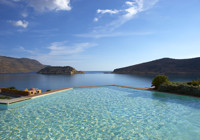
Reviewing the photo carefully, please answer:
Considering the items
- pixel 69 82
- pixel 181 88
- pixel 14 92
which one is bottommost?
pixel 69 82

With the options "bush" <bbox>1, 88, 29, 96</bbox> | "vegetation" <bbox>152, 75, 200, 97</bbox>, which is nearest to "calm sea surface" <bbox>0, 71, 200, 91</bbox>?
"bush" <bbox>1, 88, 29, 96</bbox>

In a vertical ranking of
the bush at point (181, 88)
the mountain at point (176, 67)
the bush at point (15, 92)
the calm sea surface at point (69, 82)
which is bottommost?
the calm sea surface at point (69, 82)

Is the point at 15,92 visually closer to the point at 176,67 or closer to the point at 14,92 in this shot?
the point at 14,92

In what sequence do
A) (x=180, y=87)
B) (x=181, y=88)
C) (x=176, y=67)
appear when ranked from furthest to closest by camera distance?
1. (x=176, y=67)
2. (x=180, y=87)
3. (x=181, y=88)

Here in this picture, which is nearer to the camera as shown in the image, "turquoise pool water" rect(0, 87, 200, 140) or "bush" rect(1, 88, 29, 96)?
"turquoise pool water" rect(0, 87, 200, 140)

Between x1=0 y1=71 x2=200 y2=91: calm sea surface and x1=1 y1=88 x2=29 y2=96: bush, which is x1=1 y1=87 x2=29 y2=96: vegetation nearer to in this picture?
x1=1 y1=88 x2=29 y2=96: bush

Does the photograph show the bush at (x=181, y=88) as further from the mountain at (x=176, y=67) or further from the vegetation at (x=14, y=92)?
the mountain at (x=176, y=67)

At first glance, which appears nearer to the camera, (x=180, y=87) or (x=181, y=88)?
(x=181, y=88)

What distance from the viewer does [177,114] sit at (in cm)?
681

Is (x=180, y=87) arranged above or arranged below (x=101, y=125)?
above

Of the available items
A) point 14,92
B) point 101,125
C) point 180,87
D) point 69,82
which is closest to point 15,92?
point 14,92

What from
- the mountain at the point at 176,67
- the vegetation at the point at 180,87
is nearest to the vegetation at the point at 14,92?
the vegetation at the point at 180,87

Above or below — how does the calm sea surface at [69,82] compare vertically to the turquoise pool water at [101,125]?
below

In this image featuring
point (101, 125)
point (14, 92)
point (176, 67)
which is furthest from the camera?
point (176, 67)
